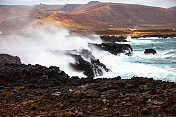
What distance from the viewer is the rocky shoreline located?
6070mm

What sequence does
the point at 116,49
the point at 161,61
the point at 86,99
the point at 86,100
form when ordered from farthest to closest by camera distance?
the point at 116,49
the point at 161,61
the point at 86,99
the point at 86,100

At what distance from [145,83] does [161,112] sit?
3.98m

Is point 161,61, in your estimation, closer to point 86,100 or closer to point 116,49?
point 116,49

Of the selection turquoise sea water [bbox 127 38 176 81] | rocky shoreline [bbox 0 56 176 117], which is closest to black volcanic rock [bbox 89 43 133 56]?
turquoise sea water [bbox 127 38 176 81]

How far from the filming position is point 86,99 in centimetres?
759

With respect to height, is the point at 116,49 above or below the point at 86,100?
above

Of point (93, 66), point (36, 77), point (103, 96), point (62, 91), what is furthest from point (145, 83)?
point (93, 66)

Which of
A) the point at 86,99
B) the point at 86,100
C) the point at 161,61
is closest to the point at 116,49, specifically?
the point at 161,61

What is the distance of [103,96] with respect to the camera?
26.1 ft

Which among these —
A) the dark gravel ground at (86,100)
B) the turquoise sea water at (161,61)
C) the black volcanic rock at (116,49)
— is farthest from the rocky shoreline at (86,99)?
the black volcanic rock at (116,49)

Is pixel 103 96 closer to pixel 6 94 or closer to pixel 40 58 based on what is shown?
pixel 6 94

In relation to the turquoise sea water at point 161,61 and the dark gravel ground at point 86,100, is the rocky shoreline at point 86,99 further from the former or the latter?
the turquoise sea water at point 161,61

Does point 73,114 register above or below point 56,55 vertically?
below

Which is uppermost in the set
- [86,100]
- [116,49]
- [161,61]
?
[116,49]
